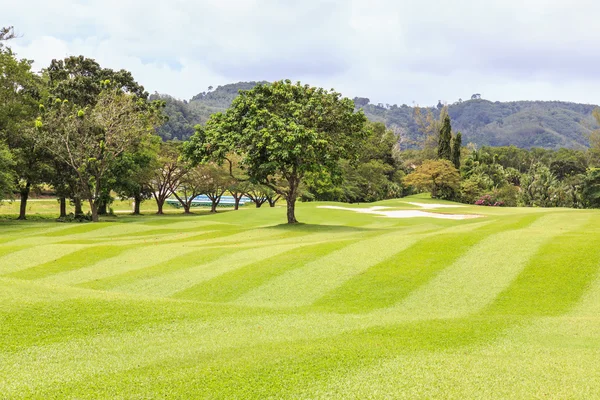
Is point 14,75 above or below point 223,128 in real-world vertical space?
above

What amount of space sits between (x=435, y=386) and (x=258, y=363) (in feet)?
9.34

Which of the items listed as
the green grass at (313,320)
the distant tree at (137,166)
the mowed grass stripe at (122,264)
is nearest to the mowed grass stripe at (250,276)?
the green grass at (313,320)

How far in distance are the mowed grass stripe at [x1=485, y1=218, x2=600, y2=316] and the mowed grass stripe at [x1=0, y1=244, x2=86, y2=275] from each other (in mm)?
18251

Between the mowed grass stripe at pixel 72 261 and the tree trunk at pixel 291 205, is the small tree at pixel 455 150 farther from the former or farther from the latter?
the mowed grass stripe at pixel 72 261

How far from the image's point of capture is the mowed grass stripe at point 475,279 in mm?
14070

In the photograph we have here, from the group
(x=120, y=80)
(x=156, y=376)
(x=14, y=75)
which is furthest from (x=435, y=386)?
(x=120, y=80)

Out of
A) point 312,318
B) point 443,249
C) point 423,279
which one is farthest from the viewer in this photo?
point 443,249

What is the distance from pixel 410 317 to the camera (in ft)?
40.4

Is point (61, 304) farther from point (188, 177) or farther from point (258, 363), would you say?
point (188, 177)

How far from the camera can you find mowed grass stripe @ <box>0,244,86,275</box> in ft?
65.4

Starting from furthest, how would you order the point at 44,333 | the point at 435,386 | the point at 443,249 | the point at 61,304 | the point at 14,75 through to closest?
the point at 14,75
the point at 443,249
the point at 61,304
the point at 44,333
the point at 435,386

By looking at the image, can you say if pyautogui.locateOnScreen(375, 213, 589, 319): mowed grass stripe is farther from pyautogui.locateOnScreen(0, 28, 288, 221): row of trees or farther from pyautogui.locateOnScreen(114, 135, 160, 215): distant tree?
pyautogui.locateOnScreen(114, 135, 160, 215): distant tree

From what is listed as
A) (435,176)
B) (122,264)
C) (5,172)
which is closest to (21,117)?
(5,172)

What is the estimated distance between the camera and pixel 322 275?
17.2 meters
